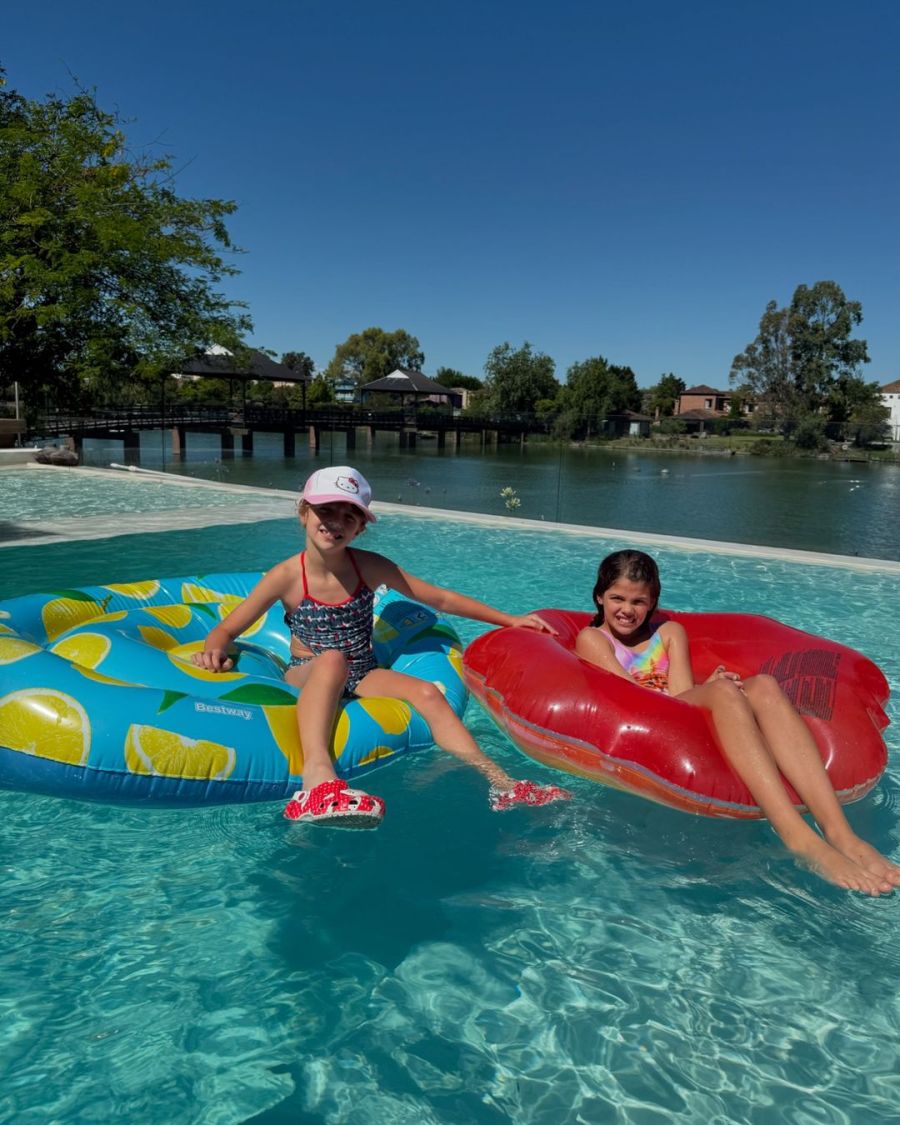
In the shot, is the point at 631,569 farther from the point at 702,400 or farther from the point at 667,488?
the point at 702,400

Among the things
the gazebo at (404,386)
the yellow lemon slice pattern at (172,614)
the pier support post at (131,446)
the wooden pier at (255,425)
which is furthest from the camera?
the gazebo at (404,386)

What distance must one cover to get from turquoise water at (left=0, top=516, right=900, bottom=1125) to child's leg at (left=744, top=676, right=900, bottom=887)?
13 centimetres

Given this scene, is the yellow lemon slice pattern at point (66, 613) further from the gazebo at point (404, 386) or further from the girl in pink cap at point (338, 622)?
the gazebo at point (404, 386)

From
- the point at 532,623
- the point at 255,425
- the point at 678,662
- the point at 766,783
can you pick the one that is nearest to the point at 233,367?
the point at 255,425

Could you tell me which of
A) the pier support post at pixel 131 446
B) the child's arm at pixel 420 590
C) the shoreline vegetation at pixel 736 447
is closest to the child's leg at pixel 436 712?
the child's arm at pixel 420 590

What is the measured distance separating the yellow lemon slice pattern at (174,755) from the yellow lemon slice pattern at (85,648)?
510 mm

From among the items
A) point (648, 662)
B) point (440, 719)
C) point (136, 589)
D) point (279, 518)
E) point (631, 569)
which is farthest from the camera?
point (279, 518)

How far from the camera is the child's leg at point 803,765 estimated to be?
222 centimetres

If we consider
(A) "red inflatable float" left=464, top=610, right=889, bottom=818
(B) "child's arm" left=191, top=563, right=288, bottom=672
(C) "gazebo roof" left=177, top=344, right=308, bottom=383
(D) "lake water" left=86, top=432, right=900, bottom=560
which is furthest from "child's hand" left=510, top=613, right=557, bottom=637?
(C) "gazebo roof" left=177, top=344, right=308, bottom=383

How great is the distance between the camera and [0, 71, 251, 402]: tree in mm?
15383

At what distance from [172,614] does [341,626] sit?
0.95 metres

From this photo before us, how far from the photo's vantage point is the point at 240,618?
2.94m

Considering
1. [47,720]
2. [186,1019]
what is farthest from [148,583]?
[186,1019]

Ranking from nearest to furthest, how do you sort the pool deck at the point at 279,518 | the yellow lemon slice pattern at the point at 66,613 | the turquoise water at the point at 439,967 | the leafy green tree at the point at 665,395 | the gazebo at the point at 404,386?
the turquoise water at the point at 439,967, the yellow lemon slice pattern at the point at 66,613, the pool deck at the point at 279,518, the gazebo at the point at 404,386, the leafy green tree at the point at 665,395
